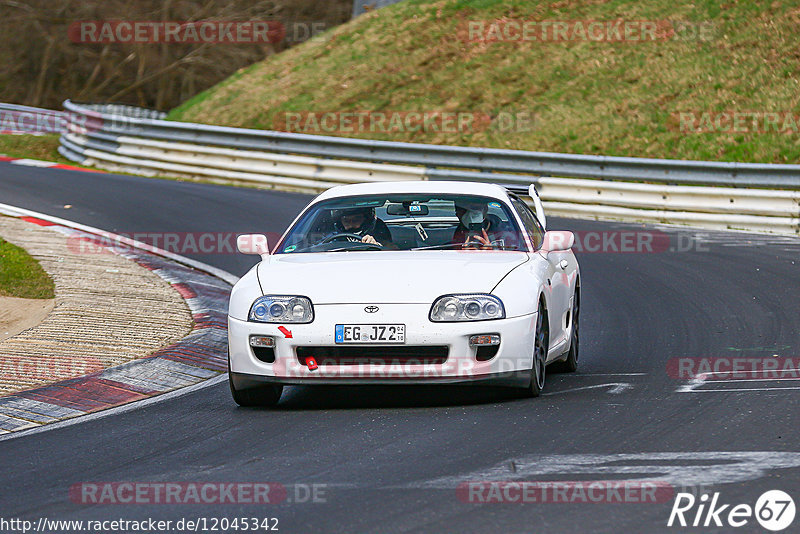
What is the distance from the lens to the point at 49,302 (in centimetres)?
1141

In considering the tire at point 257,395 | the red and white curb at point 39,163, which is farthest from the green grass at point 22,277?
the red and white curb at point 39,163

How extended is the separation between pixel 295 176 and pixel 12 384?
1532 centimetres

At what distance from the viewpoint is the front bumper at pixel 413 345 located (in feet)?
23.8

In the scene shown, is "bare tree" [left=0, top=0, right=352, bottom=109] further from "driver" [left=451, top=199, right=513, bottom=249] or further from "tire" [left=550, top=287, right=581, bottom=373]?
"driver" [left=451, top=199, right=513, bottom=249]

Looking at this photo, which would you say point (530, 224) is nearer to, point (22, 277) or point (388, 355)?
point (388, 355)

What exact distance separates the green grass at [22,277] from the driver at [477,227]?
4.80 m

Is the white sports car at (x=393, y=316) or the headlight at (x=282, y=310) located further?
the headlight at (x=282, y=310)

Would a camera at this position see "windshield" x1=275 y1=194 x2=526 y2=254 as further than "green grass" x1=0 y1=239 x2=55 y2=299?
No

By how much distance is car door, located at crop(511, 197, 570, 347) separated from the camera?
8180mm

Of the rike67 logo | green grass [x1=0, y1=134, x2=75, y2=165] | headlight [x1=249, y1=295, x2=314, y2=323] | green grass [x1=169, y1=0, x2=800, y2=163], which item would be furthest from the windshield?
green grass [x1=0, y1=134, x2=75, y2=165]

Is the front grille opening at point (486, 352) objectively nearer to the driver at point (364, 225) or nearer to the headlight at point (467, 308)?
the headlight at point (467, 308)

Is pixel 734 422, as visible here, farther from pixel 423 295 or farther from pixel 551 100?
pixel 551 100

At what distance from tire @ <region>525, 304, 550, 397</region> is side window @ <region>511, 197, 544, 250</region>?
95cm

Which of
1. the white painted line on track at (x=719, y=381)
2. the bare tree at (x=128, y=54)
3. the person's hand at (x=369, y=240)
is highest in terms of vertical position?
the bare tree at (x=128, y=54)
